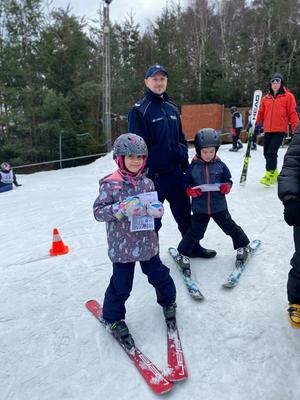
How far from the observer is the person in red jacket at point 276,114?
647 cm

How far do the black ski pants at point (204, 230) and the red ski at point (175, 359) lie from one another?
108cm

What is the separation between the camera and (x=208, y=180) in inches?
136

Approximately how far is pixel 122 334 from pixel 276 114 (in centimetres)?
535

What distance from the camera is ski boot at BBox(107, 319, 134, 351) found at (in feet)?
8.57

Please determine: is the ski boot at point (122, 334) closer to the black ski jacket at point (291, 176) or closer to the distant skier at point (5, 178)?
the black ski jacket at point (291, 176)

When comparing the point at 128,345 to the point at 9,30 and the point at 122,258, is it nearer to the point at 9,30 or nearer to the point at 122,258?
the point at 122,258

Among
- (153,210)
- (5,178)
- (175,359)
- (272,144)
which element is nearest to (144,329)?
(175,359)

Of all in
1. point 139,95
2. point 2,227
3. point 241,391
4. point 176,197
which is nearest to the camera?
point 241,391

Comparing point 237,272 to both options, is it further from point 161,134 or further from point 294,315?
point 161,134

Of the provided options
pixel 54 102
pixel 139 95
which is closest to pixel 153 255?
pixel 54 102

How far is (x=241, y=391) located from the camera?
7.09 feet

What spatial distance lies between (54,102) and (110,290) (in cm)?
1663

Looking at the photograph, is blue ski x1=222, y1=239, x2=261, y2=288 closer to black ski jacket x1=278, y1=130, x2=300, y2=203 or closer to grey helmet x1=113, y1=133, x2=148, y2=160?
black ski jacket x1=278, y1=130, x2=300, y2=203

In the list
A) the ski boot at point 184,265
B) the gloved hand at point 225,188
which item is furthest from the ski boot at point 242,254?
the gloved hand at point 225,188
